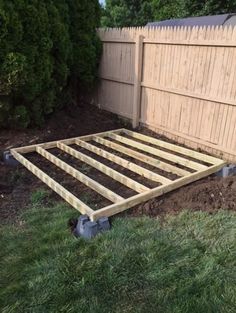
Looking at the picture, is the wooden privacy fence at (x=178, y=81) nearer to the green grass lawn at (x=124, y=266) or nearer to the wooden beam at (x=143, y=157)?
the wooden beam at (x=143, y=157)

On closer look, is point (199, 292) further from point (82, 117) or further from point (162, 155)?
point (82, 117)

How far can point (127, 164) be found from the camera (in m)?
4.58

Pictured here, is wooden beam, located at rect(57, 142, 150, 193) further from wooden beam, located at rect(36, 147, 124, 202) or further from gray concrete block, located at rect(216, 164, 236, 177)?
gray concrete block, located at rect(216, 164, 236, 177)

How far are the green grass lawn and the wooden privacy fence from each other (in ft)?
6.64

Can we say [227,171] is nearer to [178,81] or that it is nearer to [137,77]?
[178,81]

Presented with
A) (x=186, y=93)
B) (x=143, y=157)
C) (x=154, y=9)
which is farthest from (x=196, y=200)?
(x=154, y=9)

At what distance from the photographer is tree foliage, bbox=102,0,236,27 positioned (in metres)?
14.0

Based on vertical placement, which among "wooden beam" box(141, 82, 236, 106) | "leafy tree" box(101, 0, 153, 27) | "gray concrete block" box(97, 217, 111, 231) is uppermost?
"leafy tree" box(101, 0, 153, 27)

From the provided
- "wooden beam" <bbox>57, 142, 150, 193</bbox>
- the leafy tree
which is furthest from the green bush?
the leafy tree

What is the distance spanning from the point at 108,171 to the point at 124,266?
6.04 ft

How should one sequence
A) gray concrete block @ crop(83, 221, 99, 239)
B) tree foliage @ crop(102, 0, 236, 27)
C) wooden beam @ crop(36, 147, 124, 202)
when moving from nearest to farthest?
gray concrete block @ crop(83, 221, 99, 239), wooden beam @ crop(36, 147, 124, 202), tree foliage @ crop(102, 0, 236, 27)

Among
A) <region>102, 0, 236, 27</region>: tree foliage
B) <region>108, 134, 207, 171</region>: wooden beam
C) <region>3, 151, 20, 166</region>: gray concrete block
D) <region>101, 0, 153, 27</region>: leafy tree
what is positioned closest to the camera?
<region>108, 134, 207, 171</region>: wooden beam

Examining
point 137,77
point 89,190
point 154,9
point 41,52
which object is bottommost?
point 89,190

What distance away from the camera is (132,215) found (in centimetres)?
340
